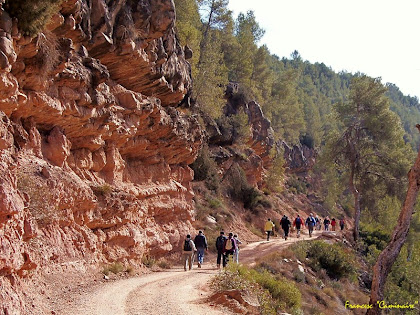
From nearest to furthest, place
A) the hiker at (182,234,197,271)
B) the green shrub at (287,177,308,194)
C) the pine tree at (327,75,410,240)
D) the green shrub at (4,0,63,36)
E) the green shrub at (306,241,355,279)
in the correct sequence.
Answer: the green shrub at (4,0,63,36) < the hiker at (182,234,197,271) < the green shrub at (306,241,355,279) < the pine tree at (327,75,410,240) < the green shrub at (287,177,308,194)

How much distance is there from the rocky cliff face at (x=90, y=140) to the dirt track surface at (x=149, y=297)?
1.16 meters

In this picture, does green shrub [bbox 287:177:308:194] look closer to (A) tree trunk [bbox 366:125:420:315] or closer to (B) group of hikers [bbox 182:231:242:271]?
(B) group of hikers [bbox 182:231:242:271]

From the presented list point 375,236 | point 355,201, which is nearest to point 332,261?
point 355,201

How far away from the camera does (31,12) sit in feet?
29.7

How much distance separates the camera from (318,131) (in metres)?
67.6

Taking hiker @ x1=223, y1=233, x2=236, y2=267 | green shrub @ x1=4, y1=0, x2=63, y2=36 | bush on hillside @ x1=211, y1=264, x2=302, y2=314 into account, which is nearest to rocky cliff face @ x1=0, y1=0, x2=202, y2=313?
green shrub @ x1=4, y1=0, x2=63, y2=36

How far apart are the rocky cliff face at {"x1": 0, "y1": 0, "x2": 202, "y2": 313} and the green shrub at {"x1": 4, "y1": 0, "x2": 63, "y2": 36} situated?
0.22 meters

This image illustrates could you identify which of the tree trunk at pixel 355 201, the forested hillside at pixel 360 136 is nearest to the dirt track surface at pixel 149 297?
the forested hillside at pixel 360 136

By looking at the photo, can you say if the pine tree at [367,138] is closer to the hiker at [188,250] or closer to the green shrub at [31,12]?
the hiker at [188,250]

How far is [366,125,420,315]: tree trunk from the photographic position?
1220cm

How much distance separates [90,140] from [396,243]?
1008cm

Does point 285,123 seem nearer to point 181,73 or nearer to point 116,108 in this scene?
point 181,73

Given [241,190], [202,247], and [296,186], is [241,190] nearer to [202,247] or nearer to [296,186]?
[202,247]

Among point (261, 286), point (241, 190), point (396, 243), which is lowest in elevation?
point (261, 286)
